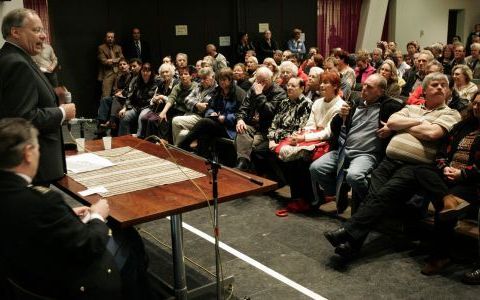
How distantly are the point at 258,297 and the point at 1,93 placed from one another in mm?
1734

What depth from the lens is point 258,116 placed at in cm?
494

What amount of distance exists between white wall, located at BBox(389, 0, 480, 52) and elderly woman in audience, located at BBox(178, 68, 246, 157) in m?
9.85

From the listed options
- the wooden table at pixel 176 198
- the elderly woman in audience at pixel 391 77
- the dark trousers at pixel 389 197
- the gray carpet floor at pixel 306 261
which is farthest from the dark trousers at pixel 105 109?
the dark trousers at pixel 389 197

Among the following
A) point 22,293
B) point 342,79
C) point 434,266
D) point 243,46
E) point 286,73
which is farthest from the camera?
point 243,46

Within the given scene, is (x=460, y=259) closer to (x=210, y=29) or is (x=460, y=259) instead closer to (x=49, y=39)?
(x=49, y=39)

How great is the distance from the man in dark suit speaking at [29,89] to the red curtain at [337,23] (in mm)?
11267

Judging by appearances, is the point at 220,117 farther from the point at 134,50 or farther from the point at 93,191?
the point at 134,50

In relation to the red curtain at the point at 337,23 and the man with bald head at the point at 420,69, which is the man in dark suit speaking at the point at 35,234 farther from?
the red curtain at the point at 337,23

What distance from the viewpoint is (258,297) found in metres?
2.99

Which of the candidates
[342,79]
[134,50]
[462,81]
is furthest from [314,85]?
[134,50]

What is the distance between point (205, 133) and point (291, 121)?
1153 millimetres

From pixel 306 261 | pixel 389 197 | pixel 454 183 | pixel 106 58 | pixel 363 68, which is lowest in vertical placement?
pixel 306 261

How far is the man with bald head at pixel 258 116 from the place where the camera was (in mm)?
4844

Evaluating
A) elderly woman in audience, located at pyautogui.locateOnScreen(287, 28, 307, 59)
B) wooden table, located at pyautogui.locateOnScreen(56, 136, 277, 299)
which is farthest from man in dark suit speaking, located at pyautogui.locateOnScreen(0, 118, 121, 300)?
elderly woman in audience, located at pyautogui.locateOnScreen(287, 28, 307, 59)
